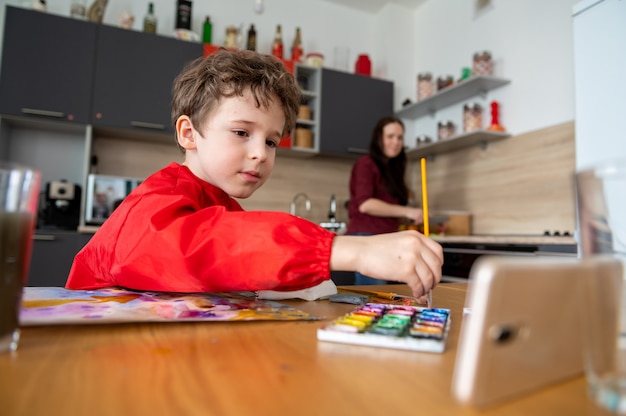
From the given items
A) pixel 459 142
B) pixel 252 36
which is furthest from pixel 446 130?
pixel 252 36

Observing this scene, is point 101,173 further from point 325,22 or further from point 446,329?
point 446,329

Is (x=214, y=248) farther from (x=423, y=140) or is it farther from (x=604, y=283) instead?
(x=423, y=140)

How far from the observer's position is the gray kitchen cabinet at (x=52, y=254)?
7.89ft

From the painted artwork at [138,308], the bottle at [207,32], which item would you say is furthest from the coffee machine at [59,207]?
the painted artwork at [138,308]

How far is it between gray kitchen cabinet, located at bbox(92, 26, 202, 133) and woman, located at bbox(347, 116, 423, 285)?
4.38 ft

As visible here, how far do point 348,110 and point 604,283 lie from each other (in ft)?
10.5

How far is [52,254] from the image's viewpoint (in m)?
2.43

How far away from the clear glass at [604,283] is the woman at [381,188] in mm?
2121

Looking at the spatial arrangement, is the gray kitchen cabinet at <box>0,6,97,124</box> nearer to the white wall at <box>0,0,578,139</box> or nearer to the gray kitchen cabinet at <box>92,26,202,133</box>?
the gray kitchen cabinet at <box>92,26,202,133</box>

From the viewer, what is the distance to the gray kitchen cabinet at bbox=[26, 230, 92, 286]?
2.41 metres

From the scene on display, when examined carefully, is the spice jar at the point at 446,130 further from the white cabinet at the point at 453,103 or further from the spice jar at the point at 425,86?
the spice jar at the point at 425,86

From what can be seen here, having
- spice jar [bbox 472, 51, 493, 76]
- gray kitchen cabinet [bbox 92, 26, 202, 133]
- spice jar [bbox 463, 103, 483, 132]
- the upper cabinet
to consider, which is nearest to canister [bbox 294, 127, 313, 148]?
the upper cabinet

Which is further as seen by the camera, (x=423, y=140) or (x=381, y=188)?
(x=423, y=140)

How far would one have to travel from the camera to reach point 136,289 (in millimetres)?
690
